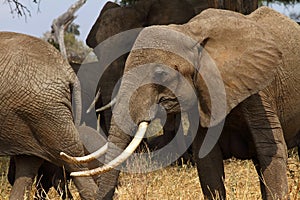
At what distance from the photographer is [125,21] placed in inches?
314

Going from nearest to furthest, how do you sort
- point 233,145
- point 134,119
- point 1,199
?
1. point 134,119
2. point 233,145
3. point 1,199

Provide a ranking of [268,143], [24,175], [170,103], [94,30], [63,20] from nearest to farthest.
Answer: [170,103] < [268,143] < [24,175] < [94,30] < [63,20]

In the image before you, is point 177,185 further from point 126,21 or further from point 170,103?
point 126,21

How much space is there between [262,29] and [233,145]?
26.7 inches

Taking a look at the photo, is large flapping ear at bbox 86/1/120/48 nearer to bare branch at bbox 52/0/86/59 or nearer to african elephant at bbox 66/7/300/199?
bare branch at bbox 52/0/86/59

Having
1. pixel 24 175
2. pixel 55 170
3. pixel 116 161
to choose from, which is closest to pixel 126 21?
pixel 55 170

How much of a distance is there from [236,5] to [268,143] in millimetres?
3332

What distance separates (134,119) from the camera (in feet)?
12.3

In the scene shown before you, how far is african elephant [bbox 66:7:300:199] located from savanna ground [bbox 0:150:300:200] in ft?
0.91

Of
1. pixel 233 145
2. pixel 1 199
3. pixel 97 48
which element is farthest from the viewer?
pixel 97 48

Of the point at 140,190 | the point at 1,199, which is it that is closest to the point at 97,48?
the point at 1,199

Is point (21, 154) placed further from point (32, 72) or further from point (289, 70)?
point (289, 70)

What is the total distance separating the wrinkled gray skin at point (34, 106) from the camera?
4328 millimetres

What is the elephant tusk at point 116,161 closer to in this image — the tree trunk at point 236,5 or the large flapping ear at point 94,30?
the tree trunk at point 236,5
